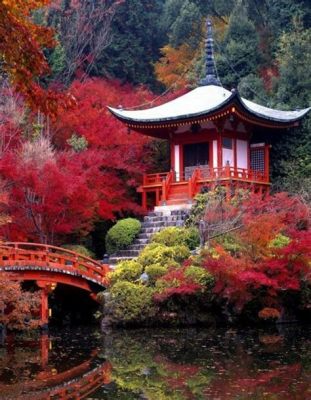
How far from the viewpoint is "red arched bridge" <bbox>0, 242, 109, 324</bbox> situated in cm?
1805

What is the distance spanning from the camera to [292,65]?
1089 inches

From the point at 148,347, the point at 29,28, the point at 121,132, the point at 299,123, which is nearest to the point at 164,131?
the point at 121,132

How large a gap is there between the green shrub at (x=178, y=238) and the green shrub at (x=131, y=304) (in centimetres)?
292

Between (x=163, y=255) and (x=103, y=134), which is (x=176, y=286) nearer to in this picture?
(x=163, y=255)

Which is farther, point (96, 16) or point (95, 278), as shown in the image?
point (96, 16)

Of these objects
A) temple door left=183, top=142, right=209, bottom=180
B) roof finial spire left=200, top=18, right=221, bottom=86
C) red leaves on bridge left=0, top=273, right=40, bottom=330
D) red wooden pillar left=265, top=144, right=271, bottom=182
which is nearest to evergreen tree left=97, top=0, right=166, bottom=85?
roof finial spire left=200, top=18, right=221, bottom=86

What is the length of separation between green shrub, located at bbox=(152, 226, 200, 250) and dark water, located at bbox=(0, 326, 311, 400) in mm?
3828

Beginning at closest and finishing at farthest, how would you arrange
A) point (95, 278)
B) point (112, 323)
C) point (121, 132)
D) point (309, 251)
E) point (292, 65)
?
point (309, 251), point (112, 323), point (95, 278), point (121, 132), point (292, 65)

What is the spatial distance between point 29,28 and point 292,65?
22.7 meters

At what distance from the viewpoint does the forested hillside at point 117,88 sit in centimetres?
2100

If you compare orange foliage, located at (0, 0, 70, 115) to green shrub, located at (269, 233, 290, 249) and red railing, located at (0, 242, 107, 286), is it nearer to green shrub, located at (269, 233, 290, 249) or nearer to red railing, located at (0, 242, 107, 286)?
red railing, located at (0, 242, 107, 286)

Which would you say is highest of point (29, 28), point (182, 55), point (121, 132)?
point (182, 55)

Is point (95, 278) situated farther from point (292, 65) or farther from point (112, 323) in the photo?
point (292, 65)

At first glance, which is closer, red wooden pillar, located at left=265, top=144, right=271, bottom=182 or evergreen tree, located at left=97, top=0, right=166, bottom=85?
red wooden pillar, located at left=265, top=144, right=271, bottom=182
